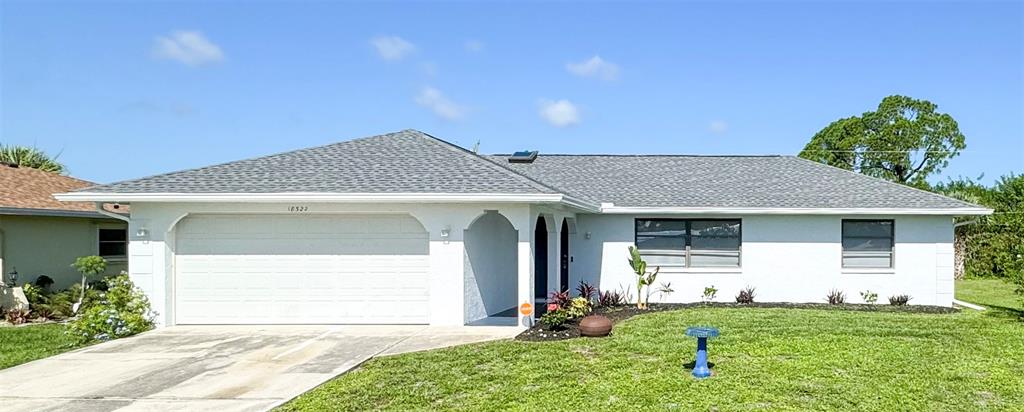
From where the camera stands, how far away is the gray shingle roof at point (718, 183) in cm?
1662

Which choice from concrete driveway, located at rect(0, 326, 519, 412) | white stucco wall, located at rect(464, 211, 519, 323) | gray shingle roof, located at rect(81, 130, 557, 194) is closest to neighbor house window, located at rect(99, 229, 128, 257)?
gray shingle roof, located at rect(81, 130, 557, 194)

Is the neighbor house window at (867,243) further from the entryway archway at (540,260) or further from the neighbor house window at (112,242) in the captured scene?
the neighbor house window at (112,242)

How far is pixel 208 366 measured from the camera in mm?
9195

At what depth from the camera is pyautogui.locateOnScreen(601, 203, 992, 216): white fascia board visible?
1587 centimetres

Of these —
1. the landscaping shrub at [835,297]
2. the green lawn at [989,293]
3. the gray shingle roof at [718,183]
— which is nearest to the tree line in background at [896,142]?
the green lawn at [989,293]

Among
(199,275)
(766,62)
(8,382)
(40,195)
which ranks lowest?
(8,382)

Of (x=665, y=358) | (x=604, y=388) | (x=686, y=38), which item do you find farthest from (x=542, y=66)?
(x=604, y=388)

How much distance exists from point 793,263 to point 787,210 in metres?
1.40

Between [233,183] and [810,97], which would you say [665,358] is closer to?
[233,183]

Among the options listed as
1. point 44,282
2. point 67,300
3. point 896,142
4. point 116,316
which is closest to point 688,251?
point 116,316

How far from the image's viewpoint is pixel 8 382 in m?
8.55

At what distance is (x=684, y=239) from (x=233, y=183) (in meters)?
10.2

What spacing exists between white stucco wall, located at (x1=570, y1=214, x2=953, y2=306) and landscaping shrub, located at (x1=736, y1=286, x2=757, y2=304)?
5.6 inches

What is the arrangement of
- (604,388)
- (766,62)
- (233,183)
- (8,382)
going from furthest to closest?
1. (766,62)
2. (233,183)
3. (8,382)
4. (604,388)
